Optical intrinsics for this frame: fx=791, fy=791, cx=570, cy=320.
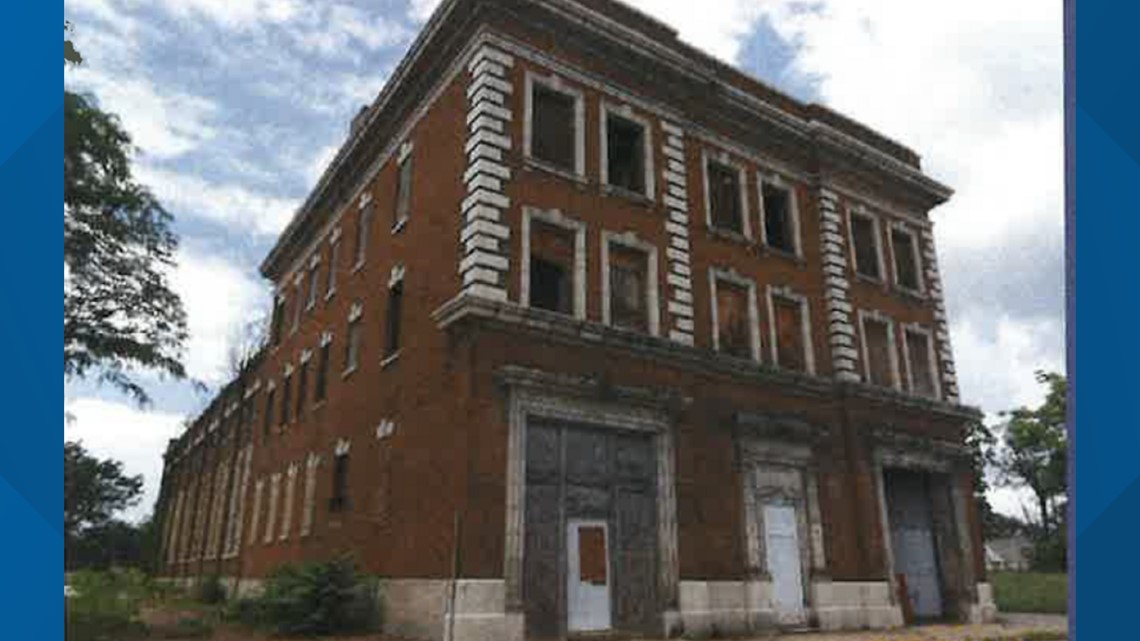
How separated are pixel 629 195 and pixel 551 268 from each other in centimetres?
305

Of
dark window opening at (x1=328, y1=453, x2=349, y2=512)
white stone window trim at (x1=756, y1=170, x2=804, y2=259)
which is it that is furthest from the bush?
white stone window trim at (x1=756, y1=170, x2=804, y2=259)

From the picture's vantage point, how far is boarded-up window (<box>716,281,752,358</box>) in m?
20.9

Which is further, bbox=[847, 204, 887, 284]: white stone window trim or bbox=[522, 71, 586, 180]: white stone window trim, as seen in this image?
bbox=[847, 204, 887, 284]: white stone window trim

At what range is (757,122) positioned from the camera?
2373 centimetres

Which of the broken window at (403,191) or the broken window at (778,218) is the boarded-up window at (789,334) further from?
the broken window at (403,191)

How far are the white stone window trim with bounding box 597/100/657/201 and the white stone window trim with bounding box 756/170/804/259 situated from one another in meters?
4.47

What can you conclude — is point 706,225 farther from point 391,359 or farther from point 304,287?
point 304,287

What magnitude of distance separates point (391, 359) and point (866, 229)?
53.6 ft

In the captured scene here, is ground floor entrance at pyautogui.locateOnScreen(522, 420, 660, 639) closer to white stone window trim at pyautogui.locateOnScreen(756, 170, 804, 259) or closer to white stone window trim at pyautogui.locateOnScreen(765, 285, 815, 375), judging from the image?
white stone window trim at pyautogui.locateOnScreen(765, 285, 815, 375)

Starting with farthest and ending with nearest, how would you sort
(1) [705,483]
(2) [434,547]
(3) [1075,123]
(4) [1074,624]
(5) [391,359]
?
(5) [391,359]
(1) [705,483]
(2) [434,547]
(3) [1075,123]
(4) [1074,624]

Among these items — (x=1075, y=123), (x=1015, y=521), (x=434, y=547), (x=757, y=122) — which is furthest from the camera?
(x=1015, y=521)

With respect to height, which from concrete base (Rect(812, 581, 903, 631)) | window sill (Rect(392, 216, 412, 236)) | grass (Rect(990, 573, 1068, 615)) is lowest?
grass (Rect(990, 573, 1068, 615))

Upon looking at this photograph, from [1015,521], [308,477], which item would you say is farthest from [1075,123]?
[1015,521]

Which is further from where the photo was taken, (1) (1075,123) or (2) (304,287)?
(2) (304,287)
